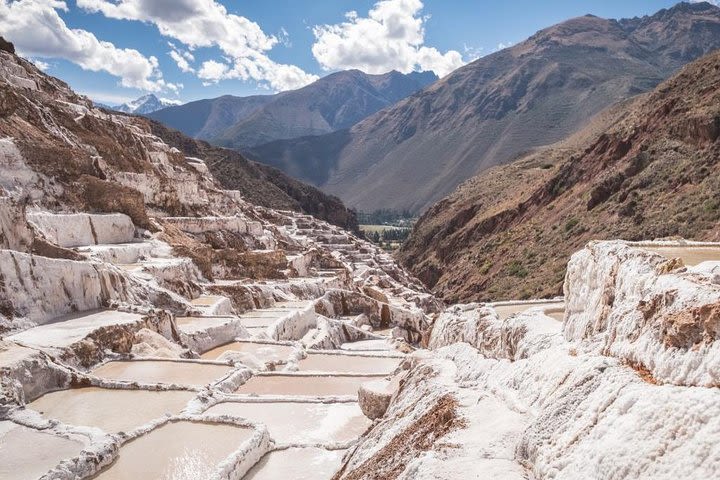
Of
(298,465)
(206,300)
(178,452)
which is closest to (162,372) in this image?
(178,452)

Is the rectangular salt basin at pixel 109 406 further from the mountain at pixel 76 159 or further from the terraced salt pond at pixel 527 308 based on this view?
the mountain at pixel 76 159

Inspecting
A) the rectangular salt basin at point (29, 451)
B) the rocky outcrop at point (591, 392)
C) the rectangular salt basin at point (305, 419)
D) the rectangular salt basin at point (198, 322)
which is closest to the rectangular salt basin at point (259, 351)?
the rectangular salt basin at point (198, 322)

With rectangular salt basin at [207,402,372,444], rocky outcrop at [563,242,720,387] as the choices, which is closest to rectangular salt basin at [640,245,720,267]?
rocky outcrop at [563,242,720,387]

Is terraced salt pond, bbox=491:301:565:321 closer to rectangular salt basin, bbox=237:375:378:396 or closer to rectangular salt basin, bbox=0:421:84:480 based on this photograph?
rectangular salt basin, bbox=237:375:378:396

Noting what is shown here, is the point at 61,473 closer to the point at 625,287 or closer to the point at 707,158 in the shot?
the point at 625,287

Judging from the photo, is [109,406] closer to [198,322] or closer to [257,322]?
[198,322]

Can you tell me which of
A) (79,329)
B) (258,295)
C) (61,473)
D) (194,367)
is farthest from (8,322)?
(258,295)
